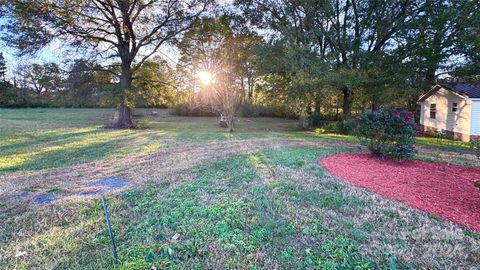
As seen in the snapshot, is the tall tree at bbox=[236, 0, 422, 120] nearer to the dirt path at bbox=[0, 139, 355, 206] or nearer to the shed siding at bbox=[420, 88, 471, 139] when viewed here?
the shed siding at bbox=[420, 88, 471, 139]

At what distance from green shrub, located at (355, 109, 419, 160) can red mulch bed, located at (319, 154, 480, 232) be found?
0.95 ft

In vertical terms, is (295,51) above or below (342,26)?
below

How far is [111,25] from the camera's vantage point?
13.8 m

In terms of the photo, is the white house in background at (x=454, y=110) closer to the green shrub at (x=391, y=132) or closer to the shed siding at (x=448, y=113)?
the shed siding at (x=448, y=113)

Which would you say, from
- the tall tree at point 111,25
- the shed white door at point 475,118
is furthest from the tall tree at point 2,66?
the shed white door at point 475,118

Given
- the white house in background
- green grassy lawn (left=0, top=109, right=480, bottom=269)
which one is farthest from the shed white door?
green grassy lawn (left=0, top=109, right=480, bottom=269)

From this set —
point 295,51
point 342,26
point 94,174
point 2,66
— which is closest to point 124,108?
point 295,51

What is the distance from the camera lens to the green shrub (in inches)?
225

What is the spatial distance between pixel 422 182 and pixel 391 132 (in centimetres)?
181

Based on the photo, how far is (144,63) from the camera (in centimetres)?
1655

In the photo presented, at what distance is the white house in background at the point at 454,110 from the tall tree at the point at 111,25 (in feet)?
51.2

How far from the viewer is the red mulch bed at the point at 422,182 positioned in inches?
127

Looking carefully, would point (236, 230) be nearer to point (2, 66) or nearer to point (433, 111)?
point (433, 111)

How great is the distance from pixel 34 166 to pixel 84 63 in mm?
10646
